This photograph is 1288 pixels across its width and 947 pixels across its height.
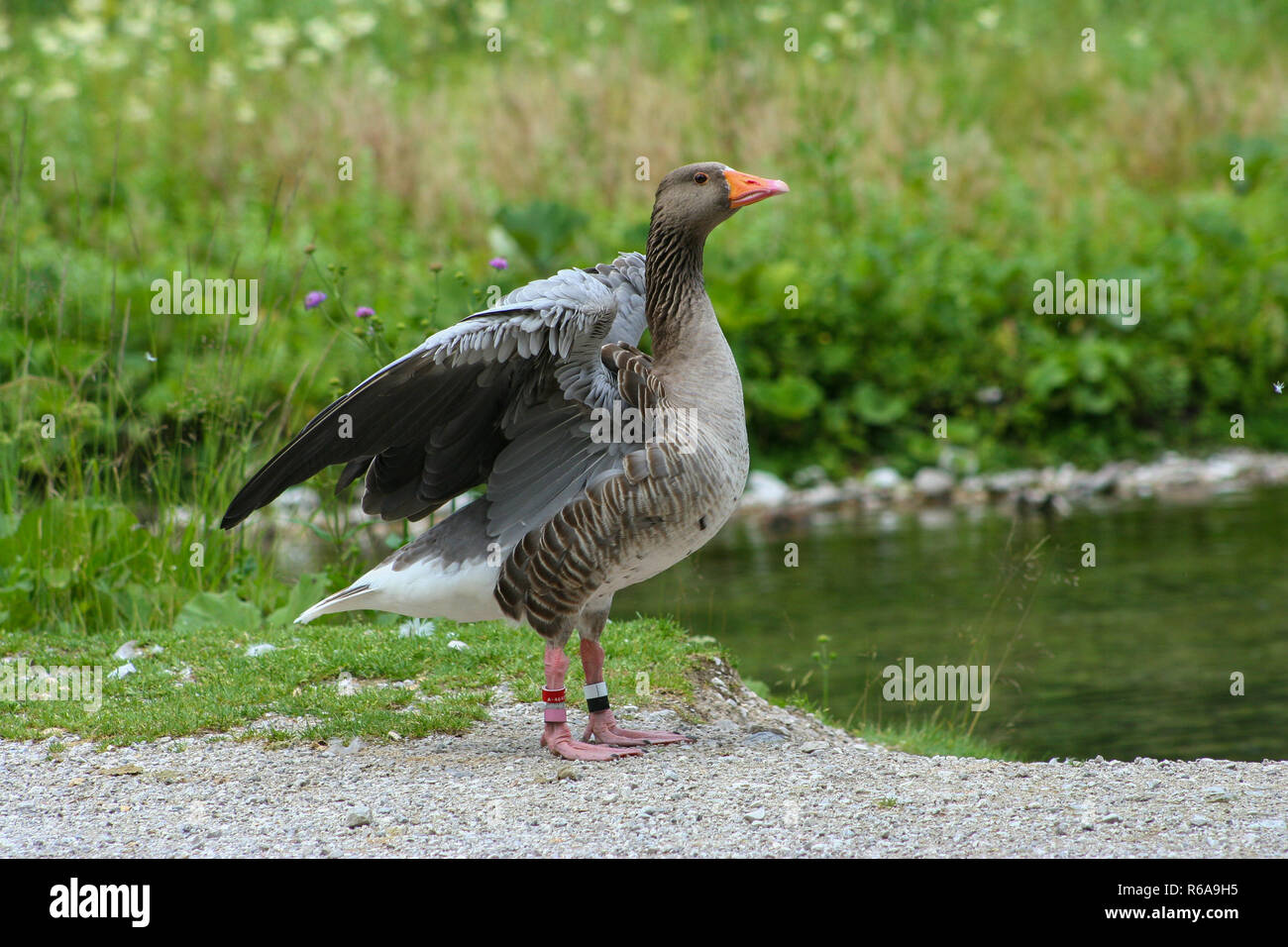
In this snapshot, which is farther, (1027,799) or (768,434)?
(768,434)

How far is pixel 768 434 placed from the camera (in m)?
13.7

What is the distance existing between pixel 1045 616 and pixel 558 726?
4.55 m

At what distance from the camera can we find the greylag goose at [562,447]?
17.3 feet

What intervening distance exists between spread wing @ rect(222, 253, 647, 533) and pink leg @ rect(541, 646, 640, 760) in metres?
0.49

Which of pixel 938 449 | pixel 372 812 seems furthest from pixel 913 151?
pixel 372 812

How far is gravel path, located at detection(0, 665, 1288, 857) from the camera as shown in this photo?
4.42 meters

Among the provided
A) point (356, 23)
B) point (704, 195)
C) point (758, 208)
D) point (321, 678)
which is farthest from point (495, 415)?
point (356, 23)

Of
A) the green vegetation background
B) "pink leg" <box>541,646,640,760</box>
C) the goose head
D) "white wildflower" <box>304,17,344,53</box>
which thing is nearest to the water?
"pink leg" <box>541,646,640,760</box>

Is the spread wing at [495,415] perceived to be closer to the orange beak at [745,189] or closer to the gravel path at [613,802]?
the orange beak at [745,189]

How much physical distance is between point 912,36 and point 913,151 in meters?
3.97

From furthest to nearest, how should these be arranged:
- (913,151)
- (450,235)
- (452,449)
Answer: (913,151), (450,235), (452,449)

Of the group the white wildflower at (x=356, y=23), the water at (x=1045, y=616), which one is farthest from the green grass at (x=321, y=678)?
the white wildflower at (x=356, y=23)

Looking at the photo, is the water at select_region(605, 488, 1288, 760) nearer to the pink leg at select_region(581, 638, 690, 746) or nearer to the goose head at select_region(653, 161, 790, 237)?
the pink leg at select_region(581, 638, 690, 746)
